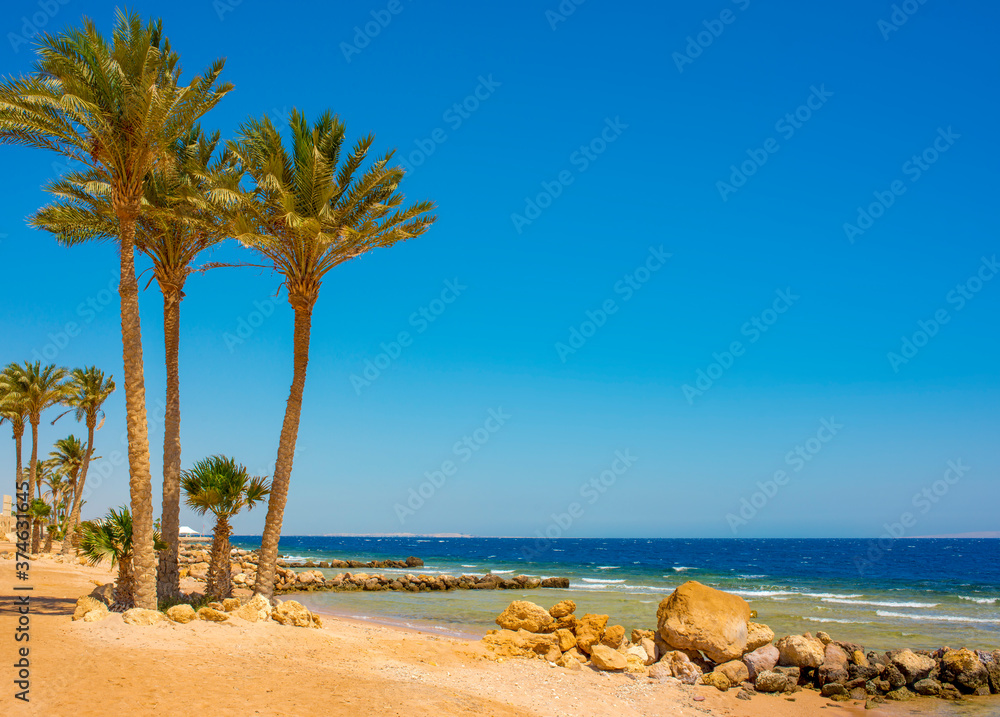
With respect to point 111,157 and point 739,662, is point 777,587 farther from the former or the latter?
point 111,157

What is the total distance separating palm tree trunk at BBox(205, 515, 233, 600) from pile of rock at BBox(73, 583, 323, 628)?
56.0 inches

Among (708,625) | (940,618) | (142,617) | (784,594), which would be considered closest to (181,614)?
(142,617)

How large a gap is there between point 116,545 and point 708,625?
1385 centimetres

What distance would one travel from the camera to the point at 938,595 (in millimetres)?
39469

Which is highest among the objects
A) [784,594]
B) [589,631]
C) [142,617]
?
[142,617]

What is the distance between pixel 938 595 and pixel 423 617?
33612 millimetres

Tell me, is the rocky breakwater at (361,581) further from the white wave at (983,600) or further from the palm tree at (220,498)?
the white wave at (983,600)

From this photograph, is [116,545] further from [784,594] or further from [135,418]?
[784,594]

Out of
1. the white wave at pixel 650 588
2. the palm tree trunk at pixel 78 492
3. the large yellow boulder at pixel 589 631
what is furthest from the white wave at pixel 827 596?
the palm tree trunk at pixel 78 492

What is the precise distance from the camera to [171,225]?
53.7ft

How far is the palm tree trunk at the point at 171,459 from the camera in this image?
1593 cm

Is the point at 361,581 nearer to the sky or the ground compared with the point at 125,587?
nearer to the ground

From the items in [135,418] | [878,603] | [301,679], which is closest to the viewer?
[301,679]

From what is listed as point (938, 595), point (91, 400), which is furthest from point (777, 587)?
point (91, 400)
